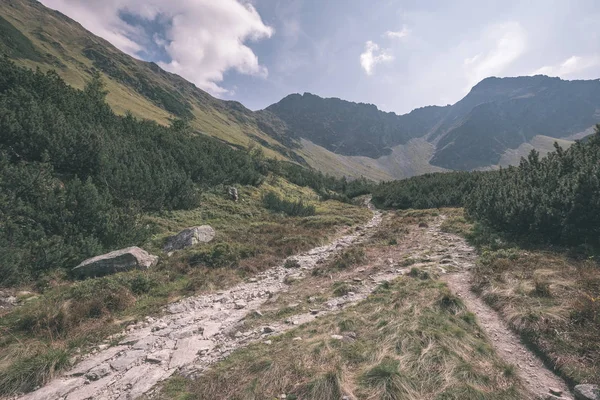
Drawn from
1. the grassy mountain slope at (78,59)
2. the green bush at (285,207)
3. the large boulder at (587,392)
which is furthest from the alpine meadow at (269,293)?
the grassy mountain slope at (78,59)

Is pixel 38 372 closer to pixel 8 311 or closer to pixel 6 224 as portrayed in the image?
pixel 8 311

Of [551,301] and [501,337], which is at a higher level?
[551,301]

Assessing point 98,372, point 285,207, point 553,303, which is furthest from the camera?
point 285,207

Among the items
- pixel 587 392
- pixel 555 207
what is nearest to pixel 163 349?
pixel 587 392

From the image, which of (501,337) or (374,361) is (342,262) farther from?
(374,361)

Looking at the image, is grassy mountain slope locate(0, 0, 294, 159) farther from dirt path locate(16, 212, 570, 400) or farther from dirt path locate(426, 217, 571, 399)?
dirt path locate(426, 217, 571, 399)

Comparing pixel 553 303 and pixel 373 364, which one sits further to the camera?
pixel 553 303

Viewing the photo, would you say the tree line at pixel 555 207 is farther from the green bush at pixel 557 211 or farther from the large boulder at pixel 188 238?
the large boulder at pixel 188 238
